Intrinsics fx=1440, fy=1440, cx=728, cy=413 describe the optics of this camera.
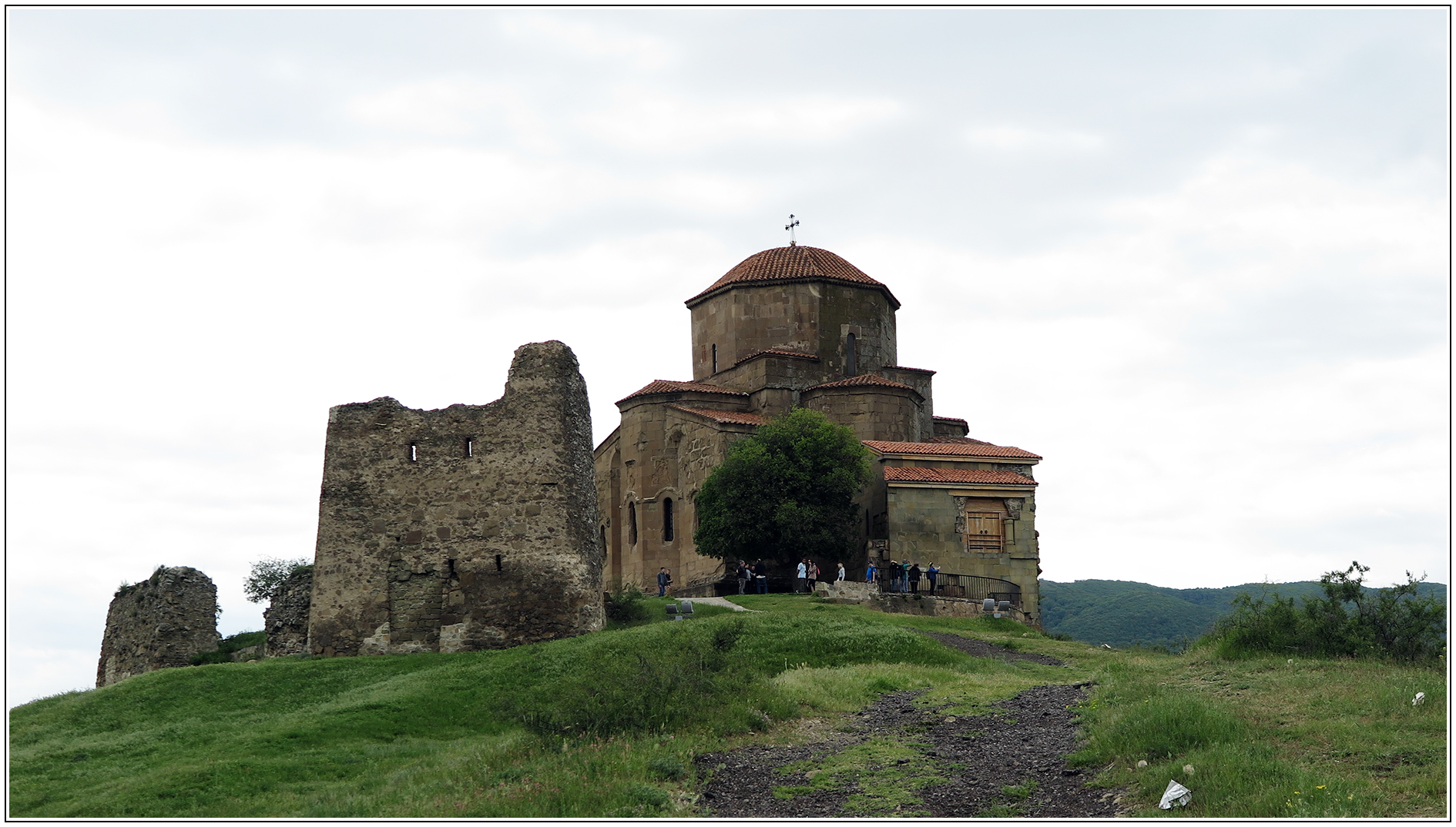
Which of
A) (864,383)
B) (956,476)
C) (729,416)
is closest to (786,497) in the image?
(956,476)

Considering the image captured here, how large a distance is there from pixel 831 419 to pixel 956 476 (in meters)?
5.58

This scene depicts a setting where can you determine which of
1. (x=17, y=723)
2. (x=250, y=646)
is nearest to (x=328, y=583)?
(x=250, y=646)

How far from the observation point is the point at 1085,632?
6944 cm

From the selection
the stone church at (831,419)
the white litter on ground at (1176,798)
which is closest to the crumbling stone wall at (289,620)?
the stone church at (831,419)

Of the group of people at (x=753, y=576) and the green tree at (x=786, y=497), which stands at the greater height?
the green tree at (x=786, y=497)

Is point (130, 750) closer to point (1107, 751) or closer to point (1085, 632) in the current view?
point (1107, 751)

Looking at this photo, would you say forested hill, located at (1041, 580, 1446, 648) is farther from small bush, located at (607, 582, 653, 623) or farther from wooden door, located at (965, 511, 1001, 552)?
small bush, located at (607, 582, 653, 623)

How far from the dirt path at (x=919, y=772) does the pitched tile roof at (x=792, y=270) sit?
2907 cm

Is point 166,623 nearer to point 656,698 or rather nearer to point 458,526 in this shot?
point 458,526

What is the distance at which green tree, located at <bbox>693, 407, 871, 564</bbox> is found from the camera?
121 ft

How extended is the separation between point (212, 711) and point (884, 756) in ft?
37.2

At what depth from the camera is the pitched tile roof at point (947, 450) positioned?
4012 cm

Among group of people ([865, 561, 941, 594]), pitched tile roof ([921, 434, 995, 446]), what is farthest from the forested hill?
group of people ([865, 561, 941, 594])

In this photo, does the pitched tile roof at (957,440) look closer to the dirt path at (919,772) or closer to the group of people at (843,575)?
the group of people at (843,575)
